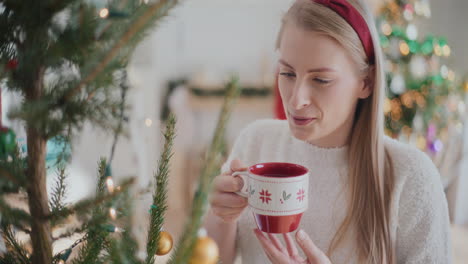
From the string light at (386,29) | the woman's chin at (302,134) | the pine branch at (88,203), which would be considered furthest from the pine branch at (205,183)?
the string light at (386,29)

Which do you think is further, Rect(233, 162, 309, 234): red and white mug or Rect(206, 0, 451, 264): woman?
Rect(206, 0, 451, 264): woman

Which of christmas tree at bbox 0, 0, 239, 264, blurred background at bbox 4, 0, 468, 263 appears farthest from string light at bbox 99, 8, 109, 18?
blurred background at bbox 4, 0, 468, 263

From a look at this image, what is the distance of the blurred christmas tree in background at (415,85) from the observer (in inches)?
92.4

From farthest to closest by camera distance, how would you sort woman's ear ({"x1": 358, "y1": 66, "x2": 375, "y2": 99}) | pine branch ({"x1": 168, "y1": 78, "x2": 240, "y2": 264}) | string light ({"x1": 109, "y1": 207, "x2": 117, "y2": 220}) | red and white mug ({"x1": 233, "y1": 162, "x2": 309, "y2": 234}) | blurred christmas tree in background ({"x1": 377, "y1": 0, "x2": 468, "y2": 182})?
blurred christmas tree in background ({"x1": 377, "y1": 0, "x2": 468, "y2": 182}) → woman's ear ({"x1": 358, "y1": 66, "x2": 375, "y2": 99}) → red and white mug ({"x1": 233, "y1": 162, "x2": 309, "y2": 234}) → string light ({"x1": 109, "y1": 207, "x2": 117, "y2": 220}) → pine branch ({"x1": 168, "y1": 78, "x2": 240, "y2": 264})

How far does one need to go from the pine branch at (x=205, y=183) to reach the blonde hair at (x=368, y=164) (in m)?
0.48

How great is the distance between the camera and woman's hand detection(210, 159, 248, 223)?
2.51 ft

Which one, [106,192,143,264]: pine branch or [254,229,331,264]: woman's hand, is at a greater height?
[106,192,143,264]: pine branch

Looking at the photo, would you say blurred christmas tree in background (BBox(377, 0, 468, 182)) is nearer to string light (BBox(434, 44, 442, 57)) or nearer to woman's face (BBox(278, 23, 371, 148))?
string light (BBox(434, 44, 442, 57))

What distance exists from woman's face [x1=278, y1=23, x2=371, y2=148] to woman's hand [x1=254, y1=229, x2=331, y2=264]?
24cm

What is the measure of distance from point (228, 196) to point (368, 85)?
441 millimetres

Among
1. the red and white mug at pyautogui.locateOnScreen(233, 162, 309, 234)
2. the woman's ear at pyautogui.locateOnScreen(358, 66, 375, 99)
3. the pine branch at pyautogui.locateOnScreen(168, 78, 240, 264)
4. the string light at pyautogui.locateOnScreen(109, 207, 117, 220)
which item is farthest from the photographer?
the woman's ear at pyautogui.locateOnScreen(358, 66, 375, 99)

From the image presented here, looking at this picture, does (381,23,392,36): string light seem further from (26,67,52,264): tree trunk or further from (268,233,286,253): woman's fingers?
(26,67,52,264): tree trunk

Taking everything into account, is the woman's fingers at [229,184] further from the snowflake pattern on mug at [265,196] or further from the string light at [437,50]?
the string light at [437,50]

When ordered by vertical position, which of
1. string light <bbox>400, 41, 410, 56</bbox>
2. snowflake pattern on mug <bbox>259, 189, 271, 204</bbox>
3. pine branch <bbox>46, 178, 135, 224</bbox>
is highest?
string light <bbox>400, 41, 410, 56</bbox>
